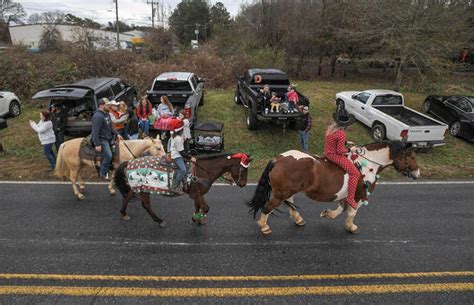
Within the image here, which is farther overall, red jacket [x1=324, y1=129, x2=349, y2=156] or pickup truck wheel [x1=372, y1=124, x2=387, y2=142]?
pickup truck wheel [x1=372, y1=124, x2=387, y2=142]

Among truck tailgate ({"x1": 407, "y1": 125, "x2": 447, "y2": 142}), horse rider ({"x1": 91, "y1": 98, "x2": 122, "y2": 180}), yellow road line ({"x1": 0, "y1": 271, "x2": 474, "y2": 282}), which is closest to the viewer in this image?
yellow road line ({"x1": 0, "y1": 271, "x2": 474, "y2": 282})

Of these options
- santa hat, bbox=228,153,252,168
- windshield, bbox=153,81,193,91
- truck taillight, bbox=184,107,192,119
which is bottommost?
santa hat, bbox=228,153,252,168

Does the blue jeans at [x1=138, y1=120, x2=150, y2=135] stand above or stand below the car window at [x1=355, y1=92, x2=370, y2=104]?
below

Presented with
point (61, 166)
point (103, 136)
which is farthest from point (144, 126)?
point (61, 166)

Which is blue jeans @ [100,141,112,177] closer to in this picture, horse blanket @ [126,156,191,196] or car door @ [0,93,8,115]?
horse blanket @ [126,156,191,196]

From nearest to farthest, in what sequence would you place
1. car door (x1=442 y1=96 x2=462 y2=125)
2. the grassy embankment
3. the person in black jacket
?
1. the person in black jacket
2. the grassy embankment
3. car door (x1=442 y1=96 x2=462 y2=125)

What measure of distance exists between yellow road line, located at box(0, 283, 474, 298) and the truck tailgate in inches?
274

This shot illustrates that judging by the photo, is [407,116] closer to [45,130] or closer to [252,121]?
[252,121]

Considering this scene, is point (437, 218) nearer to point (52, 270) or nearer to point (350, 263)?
point (350, 263)

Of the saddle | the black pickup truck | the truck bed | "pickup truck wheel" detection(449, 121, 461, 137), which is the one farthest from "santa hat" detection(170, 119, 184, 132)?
"pickup truck wheel" detection(449, 121, 461, 137)

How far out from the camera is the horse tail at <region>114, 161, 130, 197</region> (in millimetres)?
5766

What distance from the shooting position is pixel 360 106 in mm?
13039

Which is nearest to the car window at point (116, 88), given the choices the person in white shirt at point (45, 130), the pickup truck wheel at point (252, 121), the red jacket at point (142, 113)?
the red jacket at point (142, 113)

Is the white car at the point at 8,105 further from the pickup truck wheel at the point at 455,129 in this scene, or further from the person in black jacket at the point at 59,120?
the pickup truck wheel at the point at 455,129
